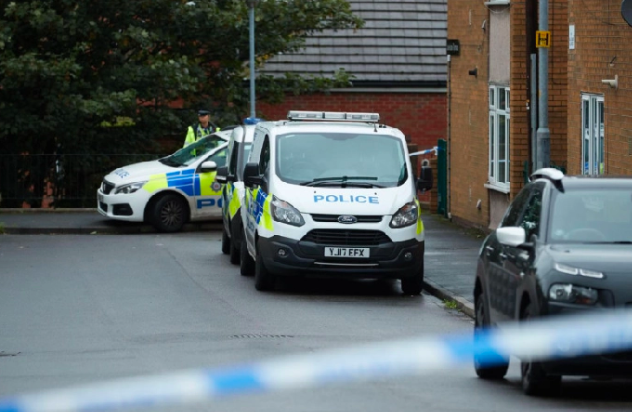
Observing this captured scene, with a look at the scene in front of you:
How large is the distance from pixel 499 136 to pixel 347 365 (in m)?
12.9

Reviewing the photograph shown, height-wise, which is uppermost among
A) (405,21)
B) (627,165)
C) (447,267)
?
(405,21)

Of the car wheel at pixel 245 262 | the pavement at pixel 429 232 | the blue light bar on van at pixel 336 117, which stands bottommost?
the pavement at pixel 429 232

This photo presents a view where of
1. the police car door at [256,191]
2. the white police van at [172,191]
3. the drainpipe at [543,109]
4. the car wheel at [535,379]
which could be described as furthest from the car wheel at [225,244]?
the car wheel at [535,379]

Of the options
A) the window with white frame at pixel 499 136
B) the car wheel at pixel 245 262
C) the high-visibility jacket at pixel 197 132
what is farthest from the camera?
the high-visibility jacket at pixel 197 132

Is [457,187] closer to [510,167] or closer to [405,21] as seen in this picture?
[510,167]

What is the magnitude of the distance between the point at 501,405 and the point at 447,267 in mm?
9410

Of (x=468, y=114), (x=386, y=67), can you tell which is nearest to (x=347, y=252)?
(x=468, y=114)

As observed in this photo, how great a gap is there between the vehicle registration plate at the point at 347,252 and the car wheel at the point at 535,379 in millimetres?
6140

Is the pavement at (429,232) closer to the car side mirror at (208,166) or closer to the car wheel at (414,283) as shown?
the car wheel at (414,283)

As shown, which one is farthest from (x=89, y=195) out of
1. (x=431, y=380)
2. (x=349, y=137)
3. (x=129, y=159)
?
(x=431, y=380)

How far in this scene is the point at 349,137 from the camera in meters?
16.5

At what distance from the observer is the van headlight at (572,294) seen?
28.3 feet

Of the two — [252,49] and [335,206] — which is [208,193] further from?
[335,206]

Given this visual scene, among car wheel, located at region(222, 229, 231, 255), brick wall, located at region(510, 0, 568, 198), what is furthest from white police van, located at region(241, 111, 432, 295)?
brick wall, located at region(510, 0, 568, 198)
